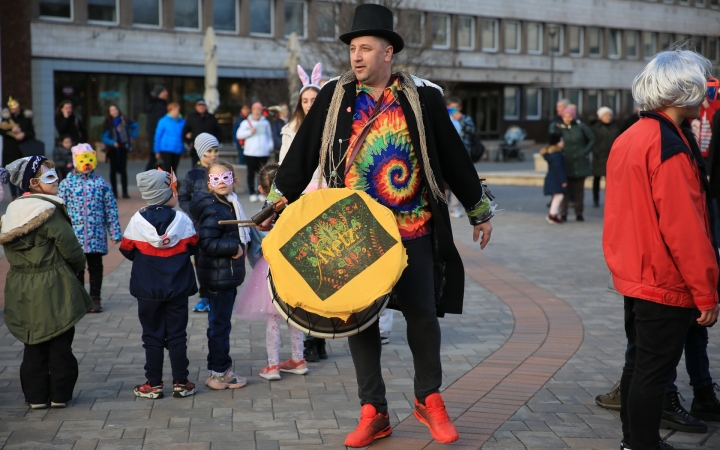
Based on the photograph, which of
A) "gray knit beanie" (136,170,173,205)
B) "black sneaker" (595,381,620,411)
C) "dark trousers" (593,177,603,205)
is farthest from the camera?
"dark trousers" (593,177,603,205)

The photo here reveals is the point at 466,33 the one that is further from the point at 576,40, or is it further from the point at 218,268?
the point at 218,268

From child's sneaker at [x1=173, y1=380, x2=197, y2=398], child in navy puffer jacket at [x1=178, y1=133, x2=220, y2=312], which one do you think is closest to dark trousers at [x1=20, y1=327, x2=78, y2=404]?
child's sneaker at [x1=173, y1=380, x2=197, y2=398]

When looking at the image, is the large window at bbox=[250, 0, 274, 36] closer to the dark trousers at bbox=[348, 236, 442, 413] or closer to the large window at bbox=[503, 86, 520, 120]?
the large window at bbox=[503, 86, 520, 120]

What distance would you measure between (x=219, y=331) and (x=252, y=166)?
39.3 ft

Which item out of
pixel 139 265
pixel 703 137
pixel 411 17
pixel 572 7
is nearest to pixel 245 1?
pixel 411 17

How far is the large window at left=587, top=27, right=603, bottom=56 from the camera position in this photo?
56.2 m

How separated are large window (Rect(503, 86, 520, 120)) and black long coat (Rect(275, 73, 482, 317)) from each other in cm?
4920

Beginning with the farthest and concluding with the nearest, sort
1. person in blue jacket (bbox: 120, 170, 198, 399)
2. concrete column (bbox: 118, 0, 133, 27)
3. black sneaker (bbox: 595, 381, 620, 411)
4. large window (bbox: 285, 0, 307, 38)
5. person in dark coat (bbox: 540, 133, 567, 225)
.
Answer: large window (bbox: 285, 0, 307, 38), concrete column (bbox: 118, 0, 133, 27), person in dark coat (bbox: 540, 133, 567, 225), person in blue jacket (bbox: 120, 170, 198, 399), black sneaker (bbox: 595, 381, 620, 411)

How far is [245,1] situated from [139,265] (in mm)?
36551

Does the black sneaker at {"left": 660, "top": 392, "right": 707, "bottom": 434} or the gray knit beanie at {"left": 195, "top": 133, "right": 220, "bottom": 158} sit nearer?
the black sneaker at {"left": 660, "top": 392, "right": 707, "bottom": 434}

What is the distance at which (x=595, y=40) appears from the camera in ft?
186

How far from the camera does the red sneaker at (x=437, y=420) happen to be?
441 centimetres

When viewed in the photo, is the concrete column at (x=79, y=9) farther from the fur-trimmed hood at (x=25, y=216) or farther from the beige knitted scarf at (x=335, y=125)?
the beige knitted scarf at (x=335, y=125)

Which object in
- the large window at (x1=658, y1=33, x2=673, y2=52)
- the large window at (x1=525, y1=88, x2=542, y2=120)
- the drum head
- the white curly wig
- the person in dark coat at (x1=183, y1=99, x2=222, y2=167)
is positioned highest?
the large window at (x1=658, y1=33, x2=673, y2=52)
